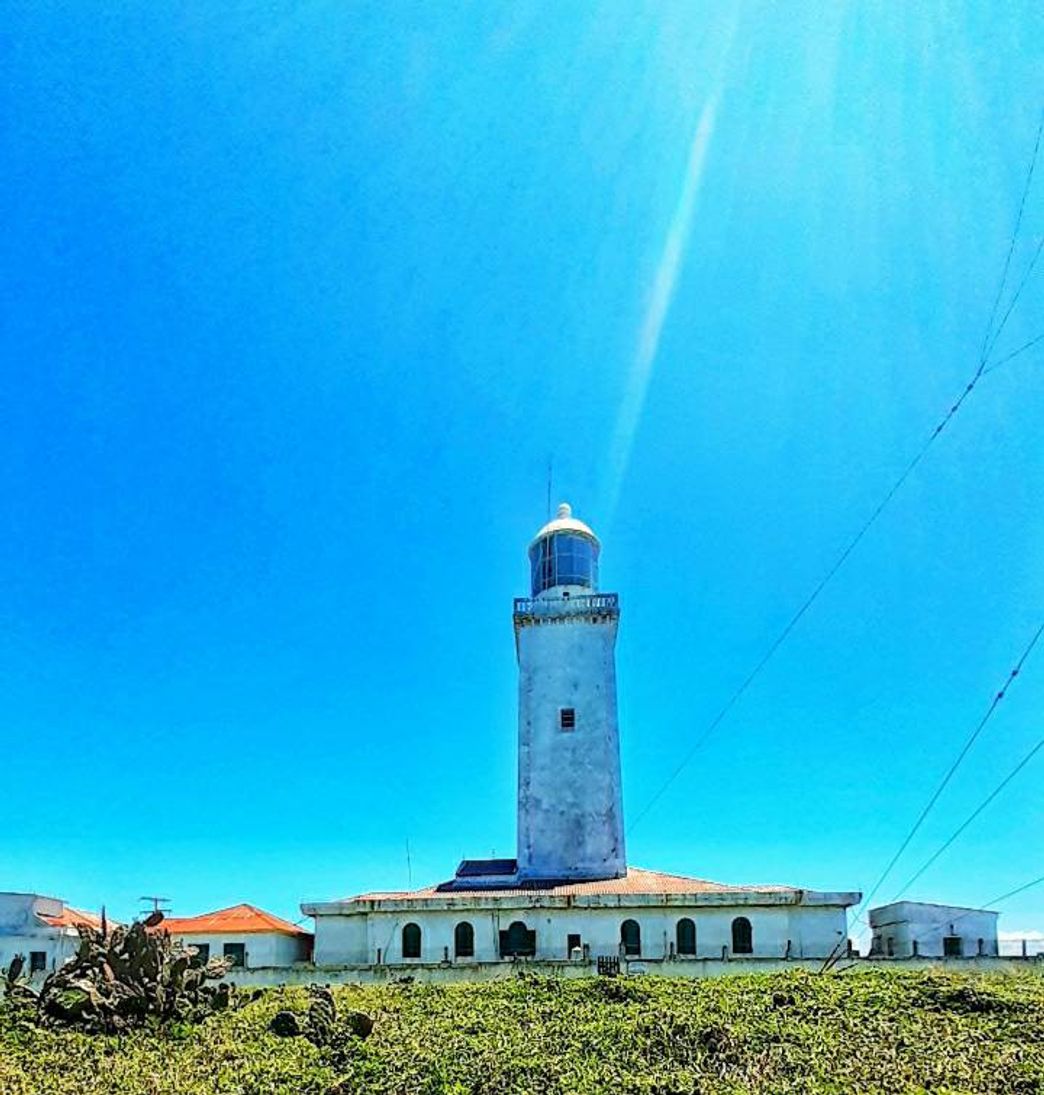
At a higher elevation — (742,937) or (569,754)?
(569,754)

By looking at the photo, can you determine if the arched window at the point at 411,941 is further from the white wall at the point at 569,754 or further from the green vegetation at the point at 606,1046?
the green vegetation at the point at 606,1046

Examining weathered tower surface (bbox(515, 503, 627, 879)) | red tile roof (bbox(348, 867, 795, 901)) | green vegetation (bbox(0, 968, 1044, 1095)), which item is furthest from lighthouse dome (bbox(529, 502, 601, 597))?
green vegetation (bbox(0, 968, 1044, 1095))

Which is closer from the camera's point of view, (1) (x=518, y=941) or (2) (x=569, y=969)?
(2) (x=569, y=969)

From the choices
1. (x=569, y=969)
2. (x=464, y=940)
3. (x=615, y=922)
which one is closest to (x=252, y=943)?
(x=464, y=940)

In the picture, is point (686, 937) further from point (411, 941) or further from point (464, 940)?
point (411, 941)

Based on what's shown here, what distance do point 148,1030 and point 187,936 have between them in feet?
42.2

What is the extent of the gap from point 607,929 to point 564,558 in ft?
42.5

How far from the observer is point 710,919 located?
1080 inches

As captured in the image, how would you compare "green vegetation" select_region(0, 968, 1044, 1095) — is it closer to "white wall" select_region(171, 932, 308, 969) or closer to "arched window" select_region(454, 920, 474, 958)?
"arched window" select_region(454, 920, 474, 958)

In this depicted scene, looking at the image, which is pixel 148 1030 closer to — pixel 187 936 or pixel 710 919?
pixel 187 936

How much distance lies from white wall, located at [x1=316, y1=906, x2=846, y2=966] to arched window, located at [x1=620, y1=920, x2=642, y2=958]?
0.12 m

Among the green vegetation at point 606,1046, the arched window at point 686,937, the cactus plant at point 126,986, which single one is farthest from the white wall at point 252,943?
the arched window at point 686,937

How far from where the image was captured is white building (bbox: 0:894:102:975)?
32.0 meters

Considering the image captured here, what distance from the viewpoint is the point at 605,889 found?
29.0 meters
